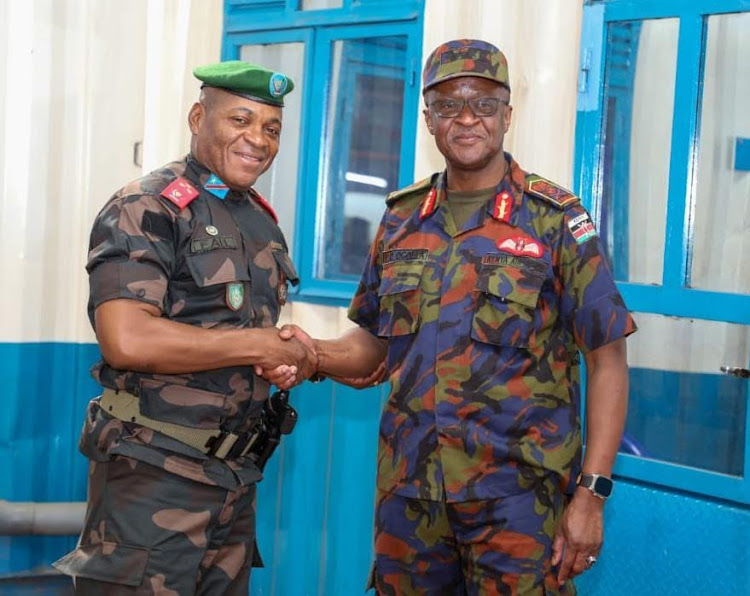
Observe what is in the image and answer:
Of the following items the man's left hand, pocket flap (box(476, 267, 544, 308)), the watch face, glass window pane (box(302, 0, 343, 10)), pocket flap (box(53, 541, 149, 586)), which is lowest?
pocket flap (box(53, 541, 149, 586))

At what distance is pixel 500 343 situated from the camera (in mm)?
2598

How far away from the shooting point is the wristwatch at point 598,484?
2547mm

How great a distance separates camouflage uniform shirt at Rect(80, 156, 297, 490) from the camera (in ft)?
8.53

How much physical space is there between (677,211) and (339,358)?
3.38ft

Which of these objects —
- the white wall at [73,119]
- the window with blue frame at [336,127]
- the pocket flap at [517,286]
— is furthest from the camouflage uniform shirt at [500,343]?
the white wall at [73,119]

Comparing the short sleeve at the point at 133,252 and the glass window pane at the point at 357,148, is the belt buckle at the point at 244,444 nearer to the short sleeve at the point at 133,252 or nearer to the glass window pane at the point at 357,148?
the short sleeve at the point at 133,252

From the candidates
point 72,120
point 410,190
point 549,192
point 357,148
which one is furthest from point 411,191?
point 72,120

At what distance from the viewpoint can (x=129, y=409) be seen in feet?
8.79

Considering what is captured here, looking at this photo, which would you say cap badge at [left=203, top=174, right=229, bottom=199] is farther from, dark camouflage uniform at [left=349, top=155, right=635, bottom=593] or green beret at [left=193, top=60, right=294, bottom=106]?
dark camouflage uniform at [left=349, top=155, right=635, bottom=593]

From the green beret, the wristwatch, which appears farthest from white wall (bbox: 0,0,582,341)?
the wristwatch

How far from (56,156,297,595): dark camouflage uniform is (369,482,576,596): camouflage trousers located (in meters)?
0.39

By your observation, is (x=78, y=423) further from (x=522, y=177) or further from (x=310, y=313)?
(x=522, y=177)

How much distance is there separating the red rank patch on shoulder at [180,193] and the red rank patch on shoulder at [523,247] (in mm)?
742

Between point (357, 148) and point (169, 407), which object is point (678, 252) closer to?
point (357, 148)
